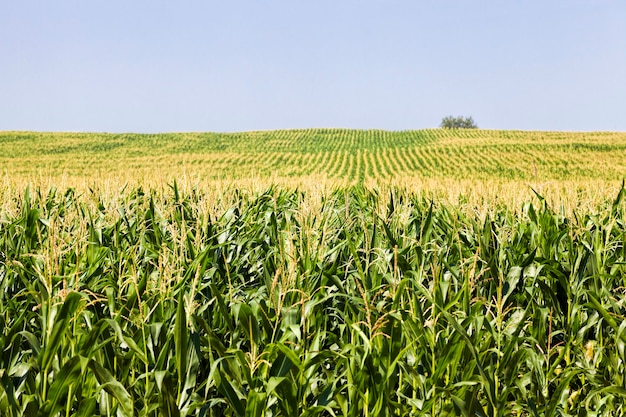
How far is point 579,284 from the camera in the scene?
13.2 ft

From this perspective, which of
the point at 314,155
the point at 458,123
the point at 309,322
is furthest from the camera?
the point at 458,123

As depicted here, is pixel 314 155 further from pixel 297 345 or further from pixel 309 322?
pixel 297 345

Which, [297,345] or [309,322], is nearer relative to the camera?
[297,345]

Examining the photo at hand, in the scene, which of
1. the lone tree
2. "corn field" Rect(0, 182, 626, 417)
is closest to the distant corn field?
"corn field" Rect(0, 182, 626, 417)

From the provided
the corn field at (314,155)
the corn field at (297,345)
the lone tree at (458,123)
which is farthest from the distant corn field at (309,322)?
the lone tree at (458,123)

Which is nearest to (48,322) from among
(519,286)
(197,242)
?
(197,242)

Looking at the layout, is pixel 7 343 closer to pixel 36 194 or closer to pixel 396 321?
pixel 396 321

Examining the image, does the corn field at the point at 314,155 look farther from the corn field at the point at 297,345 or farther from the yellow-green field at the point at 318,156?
the corn field at the point at 297,345

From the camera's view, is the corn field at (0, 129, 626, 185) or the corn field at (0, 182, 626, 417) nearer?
A: the corn field at (0, 182, 626, 417)

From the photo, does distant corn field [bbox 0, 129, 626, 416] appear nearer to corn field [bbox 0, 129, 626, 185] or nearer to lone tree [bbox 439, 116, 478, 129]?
corn field [bbox 0, 129, 626, 185]

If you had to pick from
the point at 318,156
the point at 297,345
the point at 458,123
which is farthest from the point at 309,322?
the point at 458,123

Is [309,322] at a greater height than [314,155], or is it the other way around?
[314,155]

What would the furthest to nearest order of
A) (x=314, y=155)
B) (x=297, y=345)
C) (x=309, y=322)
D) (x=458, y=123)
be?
(x=458, y=123) → (x=314, y=155) → (x=309, y=322) → (x=297, y=345)

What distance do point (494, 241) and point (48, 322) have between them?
3.68m
